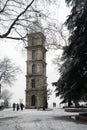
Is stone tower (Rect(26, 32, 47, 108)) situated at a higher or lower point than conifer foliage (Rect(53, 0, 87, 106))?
higher

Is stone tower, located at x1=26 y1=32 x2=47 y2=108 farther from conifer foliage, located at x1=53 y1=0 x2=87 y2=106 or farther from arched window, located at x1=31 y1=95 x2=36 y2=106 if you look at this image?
conifer foliage, located at x1=53 y1=0 x2=87 y2=106

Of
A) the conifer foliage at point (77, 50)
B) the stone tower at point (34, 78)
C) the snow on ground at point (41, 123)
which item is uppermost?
the stone tower at point (34, 78)

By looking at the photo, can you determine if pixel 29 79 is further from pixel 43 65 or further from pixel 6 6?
pixel 6 6

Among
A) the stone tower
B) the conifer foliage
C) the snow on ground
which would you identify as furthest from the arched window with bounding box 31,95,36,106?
the conifer foliage

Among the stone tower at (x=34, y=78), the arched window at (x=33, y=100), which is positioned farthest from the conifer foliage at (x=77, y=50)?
the arched window at (x=33, y=100)

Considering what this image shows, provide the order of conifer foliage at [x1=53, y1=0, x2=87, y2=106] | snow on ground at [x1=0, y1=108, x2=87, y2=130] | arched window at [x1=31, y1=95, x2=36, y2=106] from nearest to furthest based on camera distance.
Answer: snow on ground at [x1=0, y1=108, x2=87, y2=130] → conifer foliage at [x1=53, y1=0, x2=87, y2=106] → arched window at [x1=31, y1=95, x2=36, y2=106]

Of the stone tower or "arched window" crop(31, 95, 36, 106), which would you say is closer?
the stone tower

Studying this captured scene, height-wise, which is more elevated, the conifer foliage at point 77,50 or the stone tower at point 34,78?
the stone tower at point 34,78

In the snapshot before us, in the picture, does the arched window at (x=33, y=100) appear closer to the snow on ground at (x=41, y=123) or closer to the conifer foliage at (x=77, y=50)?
the snow on ground at (x=41, y=123)

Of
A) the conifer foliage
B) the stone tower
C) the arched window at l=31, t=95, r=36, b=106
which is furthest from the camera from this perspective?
the arched window at l=31, t=95, r=36, b=106

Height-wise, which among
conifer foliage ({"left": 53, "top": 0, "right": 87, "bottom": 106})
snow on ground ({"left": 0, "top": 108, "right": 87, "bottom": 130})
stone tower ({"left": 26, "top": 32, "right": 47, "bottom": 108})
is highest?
stone tower ({"left": 26, "top": 32, "right": 47, "bottom": 108})

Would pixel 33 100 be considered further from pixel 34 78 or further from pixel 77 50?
pixel 77 50

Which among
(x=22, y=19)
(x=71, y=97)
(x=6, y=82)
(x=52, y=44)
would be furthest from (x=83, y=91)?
(x=6, y=82)

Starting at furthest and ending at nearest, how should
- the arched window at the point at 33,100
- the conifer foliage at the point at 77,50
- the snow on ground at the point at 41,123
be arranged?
the arched window at the point at 33,100 < the conifer foliage at the point at 77,50 < the snow on ground at the point at 41,123
